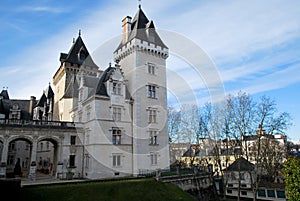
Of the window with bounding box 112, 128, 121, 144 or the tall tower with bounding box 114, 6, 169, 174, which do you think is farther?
the tall tower with bounding box 114, 6, 169, 174

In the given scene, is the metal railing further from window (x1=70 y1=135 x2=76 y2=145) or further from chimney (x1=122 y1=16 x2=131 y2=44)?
chimney (x1=122 y1=16 x2=131 y2=44)

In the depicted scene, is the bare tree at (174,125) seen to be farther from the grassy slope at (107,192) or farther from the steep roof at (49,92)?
the steep roof at (49,92)

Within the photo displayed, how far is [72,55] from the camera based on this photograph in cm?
4275

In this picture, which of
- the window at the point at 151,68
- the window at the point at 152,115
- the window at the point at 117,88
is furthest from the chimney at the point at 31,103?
the window at the point at 152,115

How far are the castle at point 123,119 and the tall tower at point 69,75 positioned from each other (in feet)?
11.2

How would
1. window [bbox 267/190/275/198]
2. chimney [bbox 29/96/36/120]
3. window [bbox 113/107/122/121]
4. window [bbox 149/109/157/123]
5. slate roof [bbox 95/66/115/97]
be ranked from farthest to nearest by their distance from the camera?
1. chimney [bbox 29/96/36/120]
2. window [bbox 267/190/275/198]
3. window [bbox 149/109/157/123]
4. window [bbox 113/107/122/121]
5. slate roof [bbox 95/66/115/97]

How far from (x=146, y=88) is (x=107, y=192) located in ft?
50.3

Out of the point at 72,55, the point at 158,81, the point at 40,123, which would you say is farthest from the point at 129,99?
the point at 72,55

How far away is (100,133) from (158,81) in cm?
1108

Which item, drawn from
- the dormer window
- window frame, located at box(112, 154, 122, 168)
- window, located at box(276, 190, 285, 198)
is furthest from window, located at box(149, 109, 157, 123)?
window, located at box(276, 190, 285, 198)

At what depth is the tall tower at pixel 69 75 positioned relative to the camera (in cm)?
3729

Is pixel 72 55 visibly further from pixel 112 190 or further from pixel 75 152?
pixel 112 190

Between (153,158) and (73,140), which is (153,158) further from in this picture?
(73,140)

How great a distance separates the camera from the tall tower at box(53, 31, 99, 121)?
122ft
